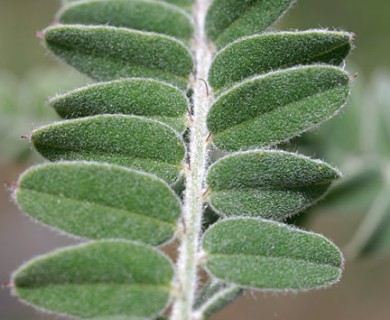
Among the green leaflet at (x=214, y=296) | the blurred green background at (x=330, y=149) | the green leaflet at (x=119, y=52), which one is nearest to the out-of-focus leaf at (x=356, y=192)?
the blurred green background at (x=330, y=149)

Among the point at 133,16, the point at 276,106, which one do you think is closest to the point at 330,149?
the point at 133,16

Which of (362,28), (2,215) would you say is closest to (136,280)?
(362,28)

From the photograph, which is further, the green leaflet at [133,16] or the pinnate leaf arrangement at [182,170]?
the green leaflet at [133,16]

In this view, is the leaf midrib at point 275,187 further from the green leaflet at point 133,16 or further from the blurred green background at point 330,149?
the green leaflet at point 133,16

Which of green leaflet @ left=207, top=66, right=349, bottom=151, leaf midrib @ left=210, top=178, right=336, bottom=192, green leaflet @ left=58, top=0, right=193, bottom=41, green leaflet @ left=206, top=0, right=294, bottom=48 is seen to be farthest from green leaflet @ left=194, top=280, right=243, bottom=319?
green leaflet @ left=58, top=0, right=193, bottom=41

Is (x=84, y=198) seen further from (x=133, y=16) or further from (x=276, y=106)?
(x=133, y=16)

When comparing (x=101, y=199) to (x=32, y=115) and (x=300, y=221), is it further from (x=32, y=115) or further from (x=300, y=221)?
(x=32, y=115)

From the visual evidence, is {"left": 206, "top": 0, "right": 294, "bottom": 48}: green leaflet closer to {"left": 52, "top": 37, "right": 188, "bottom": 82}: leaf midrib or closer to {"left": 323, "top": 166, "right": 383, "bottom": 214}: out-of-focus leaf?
{"left": 52, "top": 37, "right": 188, "bottom": 82}: leaf midrib
